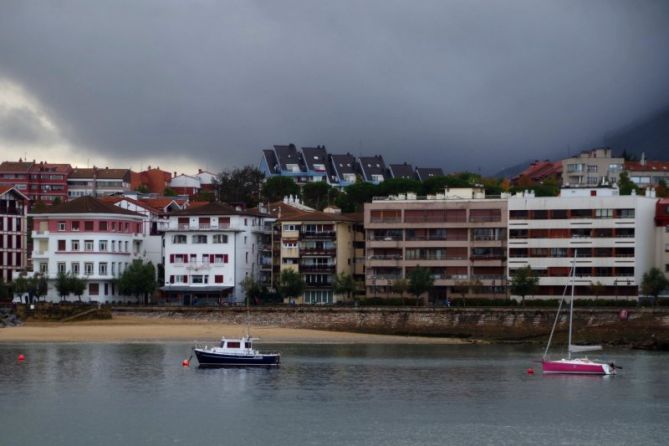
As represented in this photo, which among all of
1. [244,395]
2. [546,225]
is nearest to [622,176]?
[546,225]

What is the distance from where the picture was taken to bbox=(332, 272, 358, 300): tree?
134m

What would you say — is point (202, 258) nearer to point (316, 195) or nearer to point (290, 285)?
point (290, 285)

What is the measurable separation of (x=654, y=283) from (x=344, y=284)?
30.0m

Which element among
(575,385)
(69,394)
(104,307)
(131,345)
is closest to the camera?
(69,394)

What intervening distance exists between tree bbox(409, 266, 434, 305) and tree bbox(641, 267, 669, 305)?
2014cm

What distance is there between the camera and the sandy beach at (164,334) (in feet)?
368

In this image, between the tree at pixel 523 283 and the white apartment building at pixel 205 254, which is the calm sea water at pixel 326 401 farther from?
the white apartment building at pixel 205 254

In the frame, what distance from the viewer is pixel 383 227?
447 ft

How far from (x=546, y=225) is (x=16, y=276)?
179ft

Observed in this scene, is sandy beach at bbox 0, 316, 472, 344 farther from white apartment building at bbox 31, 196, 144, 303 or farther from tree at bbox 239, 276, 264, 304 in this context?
white apartment building at bbox 31, 196, 144, 303

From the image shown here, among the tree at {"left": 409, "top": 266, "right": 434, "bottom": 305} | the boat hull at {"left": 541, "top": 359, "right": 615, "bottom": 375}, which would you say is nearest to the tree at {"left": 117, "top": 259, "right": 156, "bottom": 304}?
the tree at {"left": 409, "top": 266, "right": 434, "bottom": 305}

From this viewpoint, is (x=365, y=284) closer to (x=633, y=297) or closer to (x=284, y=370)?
(x=633, y=297)

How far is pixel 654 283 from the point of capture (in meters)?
124

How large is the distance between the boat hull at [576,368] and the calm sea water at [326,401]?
100 centimetres
